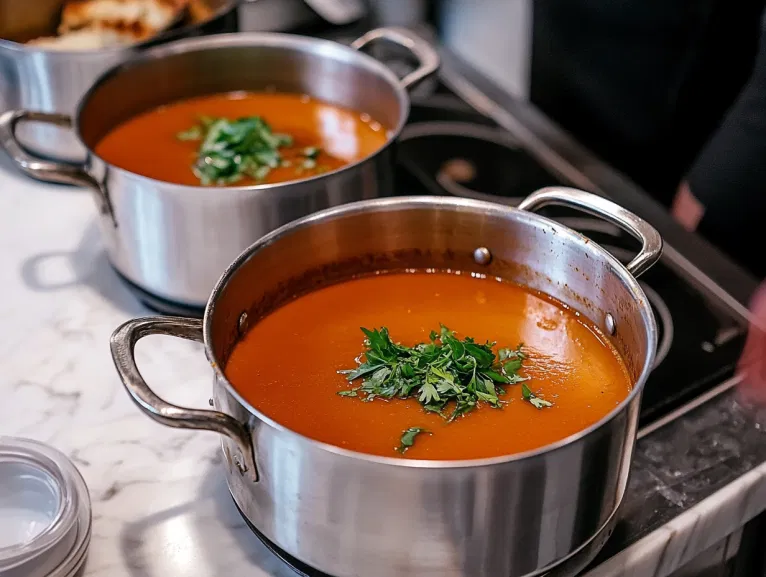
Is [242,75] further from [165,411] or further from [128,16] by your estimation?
[165,411]

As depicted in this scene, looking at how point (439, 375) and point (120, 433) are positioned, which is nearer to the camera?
point (439, 375)

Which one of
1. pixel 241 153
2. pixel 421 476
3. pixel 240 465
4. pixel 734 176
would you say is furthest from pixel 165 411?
pixel 734 176

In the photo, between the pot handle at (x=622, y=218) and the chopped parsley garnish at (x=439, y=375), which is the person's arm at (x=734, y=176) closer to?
the pot handle at (x=622, y=218)

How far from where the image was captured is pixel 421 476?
2.07ft

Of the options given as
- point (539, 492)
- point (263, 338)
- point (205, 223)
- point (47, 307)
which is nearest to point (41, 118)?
point (47, 307)

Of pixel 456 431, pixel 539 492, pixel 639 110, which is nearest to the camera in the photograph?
pixel 539 492

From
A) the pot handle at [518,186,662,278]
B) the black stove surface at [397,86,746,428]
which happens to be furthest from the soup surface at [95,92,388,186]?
the pot handle at [518,186,662,278]

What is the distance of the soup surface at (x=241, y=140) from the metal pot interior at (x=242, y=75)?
0.06ft

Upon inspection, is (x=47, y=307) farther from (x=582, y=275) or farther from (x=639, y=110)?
(x=639, y=110)

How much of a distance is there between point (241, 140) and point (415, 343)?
1.49 ft

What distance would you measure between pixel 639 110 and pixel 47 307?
1.04 m

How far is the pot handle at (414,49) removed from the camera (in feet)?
4.08

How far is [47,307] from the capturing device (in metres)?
1.16

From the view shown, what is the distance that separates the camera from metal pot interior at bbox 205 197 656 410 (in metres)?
0.88
